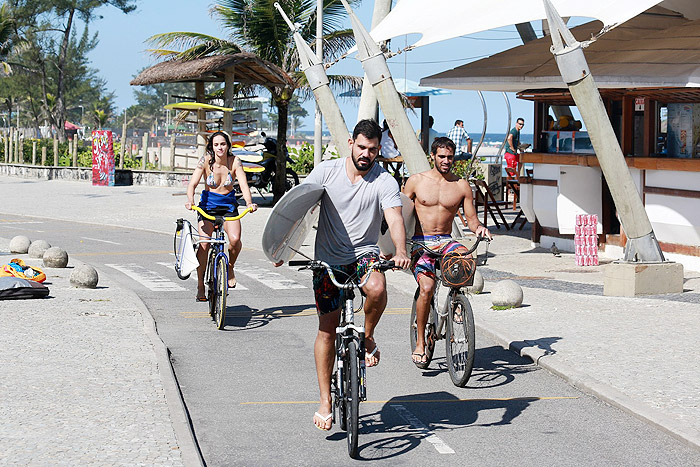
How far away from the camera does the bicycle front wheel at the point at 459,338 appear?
318 inches

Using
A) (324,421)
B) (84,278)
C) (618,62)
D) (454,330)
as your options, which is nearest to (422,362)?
(454,330)

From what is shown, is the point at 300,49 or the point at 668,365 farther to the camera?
the point at 300,49

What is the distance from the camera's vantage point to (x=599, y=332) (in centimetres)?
1037

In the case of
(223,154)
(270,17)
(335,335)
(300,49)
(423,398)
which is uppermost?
(270,17)

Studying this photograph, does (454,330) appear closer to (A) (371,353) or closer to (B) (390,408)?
(B) (390,408)

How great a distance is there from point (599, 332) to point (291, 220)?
15.6 ft

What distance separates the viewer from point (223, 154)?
11.6 metres

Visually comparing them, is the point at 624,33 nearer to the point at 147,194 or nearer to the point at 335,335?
the point at 335,335

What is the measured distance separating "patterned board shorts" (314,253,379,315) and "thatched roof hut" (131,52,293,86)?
72.6ft

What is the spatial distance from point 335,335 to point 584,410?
6.66 feet

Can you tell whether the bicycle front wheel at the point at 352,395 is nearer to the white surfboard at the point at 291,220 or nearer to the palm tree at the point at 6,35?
the white surfboard at the point at 291,220

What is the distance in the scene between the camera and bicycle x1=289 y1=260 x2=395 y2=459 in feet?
20.1

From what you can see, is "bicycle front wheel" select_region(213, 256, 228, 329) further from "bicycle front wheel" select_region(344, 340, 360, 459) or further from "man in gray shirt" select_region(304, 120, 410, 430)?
"bicycle front wheel" select_region(344, 340, 360, 459)

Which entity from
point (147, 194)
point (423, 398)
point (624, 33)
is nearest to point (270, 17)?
point (147, 194)
